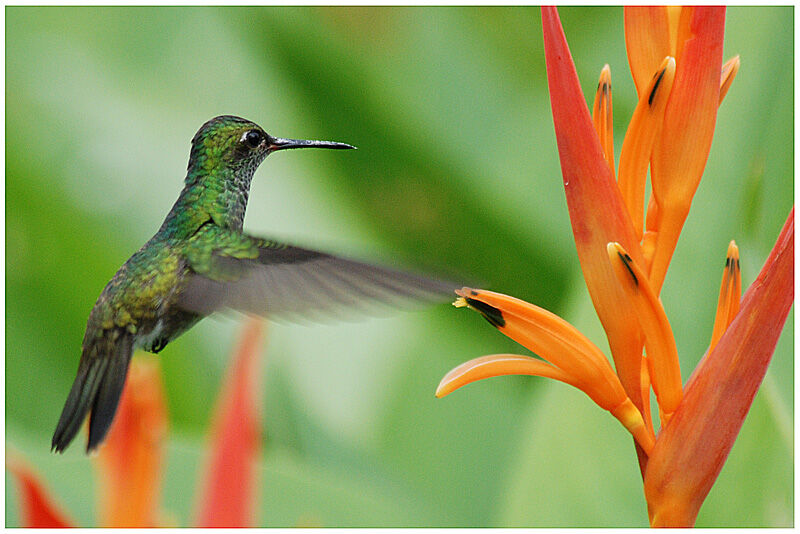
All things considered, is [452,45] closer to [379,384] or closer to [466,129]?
[466,129]

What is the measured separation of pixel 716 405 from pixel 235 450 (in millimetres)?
213

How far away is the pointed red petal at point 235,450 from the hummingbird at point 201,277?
0.35 ft

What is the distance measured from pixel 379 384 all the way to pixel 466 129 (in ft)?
0.96

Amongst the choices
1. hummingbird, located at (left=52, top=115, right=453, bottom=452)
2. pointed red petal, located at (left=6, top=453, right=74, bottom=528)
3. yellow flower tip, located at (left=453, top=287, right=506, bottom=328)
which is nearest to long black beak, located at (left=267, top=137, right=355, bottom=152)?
hummingbird, located at (left=52, top=115, right=453, bottom=452)

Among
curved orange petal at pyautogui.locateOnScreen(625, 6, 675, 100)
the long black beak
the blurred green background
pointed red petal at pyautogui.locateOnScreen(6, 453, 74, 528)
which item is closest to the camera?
pointed red petal at pyautogui.locateOnScreen(6, 453, 74, 528)

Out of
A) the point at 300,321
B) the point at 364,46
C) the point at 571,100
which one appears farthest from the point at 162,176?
the point at 571,100

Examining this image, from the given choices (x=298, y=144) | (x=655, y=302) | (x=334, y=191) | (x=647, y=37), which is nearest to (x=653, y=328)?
(x=655, y=302)

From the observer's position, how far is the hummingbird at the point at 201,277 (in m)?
0.47

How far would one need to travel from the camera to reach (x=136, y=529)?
31cm

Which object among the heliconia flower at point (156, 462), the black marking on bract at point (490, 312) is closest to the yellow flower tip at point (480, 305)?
the black marking on bract at point (490, 312)

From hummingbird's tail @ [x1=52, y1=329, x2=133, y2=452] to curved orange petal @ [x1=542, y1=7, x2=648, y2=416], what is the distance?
0.29 m

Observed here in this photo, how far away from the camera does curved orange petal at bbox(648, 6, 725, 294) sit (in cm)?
37

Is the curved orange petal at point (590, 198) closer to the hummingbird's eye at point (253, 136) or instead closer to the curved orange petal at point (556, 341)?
the curved orange petal at point (556, 341)

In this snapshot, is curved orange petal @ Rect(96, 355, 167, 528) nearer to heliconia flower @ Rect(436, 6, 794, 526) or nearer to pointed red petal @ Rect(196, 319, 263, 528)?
→ pointed red petal @ Rect(196, 319, 263, 528)
